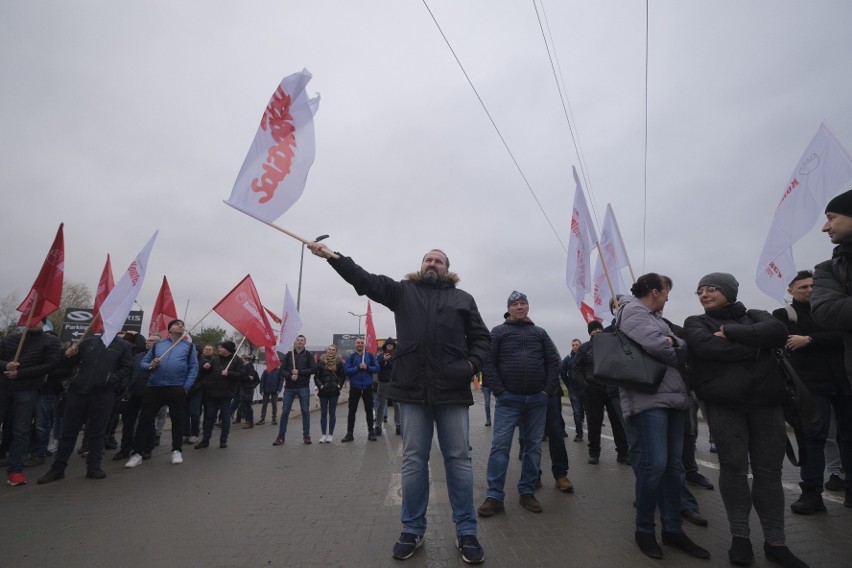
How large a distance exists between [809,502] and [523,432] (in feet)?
8.69

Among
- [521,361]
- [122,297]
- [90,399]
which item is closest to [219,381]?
[90,399]

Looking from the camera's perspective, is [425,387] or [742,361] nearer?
[742,361]

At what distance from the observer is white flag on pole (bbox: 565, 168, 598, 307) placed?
270 inches

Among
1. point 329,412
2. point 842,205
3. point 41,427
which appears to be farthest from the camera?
point 329,412

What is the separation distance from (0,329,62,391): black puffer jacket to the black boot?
8933mm

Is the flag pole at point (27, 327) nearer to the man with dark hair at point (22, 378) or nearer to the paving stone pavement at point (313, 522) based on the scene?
→ the man with dark hair at point (22, 378)

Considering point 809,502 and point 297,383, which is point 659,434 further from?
point 297,383

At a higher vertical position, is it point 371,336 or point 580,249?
point 580,249

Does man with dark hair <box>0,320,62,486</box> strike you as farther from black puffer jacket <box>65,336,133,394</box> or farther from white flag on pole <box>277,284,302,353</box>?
white flag on pole <box>277,284,302,353</box>

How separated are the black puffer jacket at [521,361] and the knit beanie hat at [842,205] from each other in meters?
2.69

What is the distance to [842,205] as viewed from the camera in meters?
2.57

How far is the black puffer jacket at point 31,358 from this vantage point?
19.0 feet

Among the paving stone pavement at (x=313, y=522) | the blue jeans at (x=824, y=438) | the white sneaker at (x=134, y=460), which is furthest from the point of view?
the white sneaker at (x=134, y=460)

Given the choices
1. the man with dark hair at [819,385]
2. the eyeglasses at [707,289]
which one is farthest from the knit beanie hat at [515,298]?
the man with dark hair at [819,385]
